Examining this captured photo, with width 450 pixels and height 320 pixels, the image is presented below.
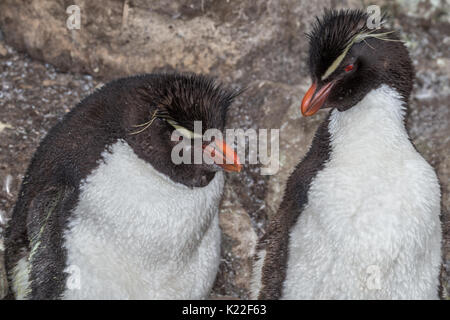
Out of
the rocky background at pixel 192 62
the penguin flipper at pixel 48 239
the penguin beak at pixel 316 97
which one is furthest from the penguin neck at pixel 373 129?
the penguin flipper at pixel 48 239

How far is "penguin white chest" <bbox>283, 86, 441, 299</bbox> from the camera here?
2088 mm

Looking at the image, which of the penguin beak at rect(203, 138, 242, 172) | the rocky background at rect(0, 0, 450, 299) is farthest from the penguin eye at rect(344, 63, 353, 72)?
the rocky background at rect(0, 0, 450, 299)

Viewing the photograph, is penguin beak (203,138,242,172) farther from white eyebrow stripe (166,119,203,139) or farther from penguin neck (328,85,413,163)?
penguin neck (328,85,413,163)

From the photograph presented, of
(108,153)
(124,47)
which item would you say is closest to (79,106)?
(108,153)

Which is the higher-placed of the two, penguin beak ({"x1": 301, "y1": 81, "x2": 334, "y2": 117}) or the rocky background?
the rocky background

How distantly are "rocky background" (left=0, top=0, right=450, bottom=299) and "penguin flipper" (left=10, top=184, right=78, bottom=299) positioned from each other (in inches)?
36.7

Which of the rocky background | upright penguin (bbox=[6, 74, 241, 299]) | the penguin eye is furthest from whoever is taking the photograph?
the rocky background

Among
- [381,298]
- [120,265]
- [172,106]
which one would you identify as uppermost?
[172,106]

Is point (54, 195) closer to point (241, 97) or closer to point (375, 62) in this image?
point (375, 62)

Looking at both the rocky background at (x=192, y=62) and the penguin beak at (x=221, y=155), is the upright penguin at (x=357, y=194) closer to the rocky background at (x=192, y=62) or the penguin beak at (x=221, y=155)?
the penguin beak at (x=221, y=155)

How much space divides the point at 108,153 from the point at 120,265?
17.8 inches

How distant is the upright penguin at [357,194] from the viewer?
6.89ft

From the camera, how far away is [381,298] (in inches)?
83.7

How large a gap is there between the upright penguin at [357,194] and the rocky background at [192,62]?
74 centimetres
